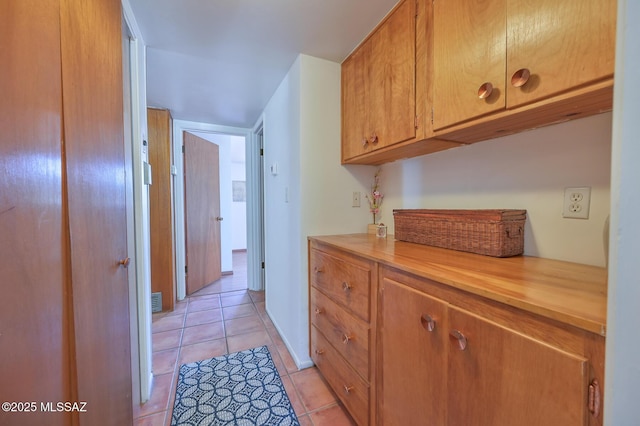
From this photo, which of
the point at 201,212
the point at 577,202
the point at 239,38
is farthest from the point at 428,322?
the point at 201,212

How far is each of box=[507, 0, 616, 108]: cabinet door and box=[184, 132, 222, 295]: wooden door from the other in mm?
3289

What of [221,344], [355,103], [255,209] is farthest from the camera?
[255,209]

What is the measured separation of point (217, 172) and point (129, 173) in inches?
100

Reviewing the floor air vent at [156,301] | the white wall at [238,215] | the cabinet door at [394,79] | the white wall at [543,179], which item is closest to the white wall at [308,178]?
the cabinet door at [394,79]

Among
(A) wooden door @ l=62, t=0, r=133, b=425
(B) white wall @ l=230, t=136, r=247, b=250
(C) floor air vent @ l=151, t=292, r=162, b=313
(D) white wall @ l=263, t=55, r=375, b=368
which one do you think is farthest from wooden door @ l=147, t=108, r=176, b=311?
(B) white wall @ l=230, t=136, r=247, b=250

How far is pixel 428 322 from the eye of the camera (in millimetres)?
773

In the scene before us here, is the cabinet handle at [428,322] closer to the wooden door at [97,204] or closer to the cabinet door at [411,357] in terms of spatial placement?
the cabinet door at [411,357]

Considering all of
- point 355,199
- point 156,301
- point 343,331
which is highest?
point 355,199

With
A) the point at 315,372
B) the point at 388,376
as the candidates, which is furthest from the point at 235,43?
the point at 315,372

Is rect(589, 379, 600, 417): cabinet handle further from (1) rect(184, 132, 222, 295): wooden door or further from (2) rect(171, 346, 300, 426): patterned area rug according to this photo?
(1) rect(184, 132, 222, 295): wooden door

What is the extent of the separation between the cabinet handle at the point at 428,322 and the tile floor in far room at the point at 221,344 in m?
0.93

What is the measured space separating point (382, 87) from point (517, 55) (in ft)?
2.26

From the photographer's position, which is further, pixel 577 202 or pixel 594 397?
pixel 577 202

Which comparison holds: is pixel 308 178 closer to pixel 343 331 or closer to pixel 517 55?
pixel 343 331
